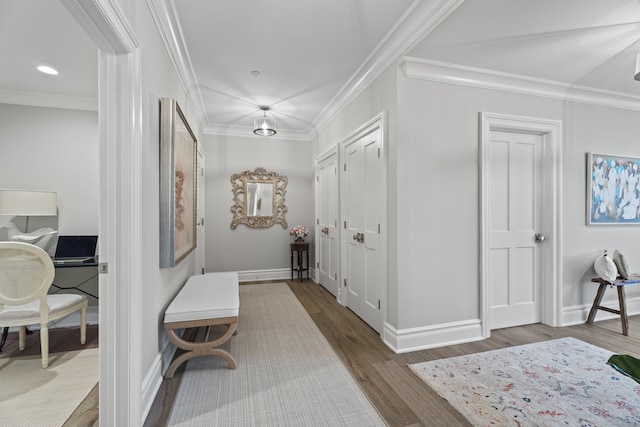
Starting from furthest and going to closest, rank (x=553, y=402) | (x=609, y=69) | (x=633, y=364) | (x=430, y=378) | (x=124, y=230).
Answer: (x=609, y=69), (x=430, y=378), (x=553, y=402), (x=124, y=230), (x=633, y=364)

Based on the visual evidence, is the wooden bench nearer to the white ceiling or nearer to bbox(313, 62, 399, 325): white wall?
bbox(313, 62, 399, 325): white wall

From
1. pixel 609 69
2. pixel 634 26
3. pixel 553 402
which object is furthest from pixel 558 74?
pixel 553 402

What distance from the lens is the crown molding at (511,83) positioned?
236cm

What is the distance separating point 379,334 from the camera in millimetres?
2641

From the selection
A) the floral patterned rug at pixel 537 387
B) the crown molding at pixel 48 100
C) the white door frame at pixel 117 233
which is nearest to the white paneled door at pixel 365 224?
the floral patterned rug at pixel 537 387

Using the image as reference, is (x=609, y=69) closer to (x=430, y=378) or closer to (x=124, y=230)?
(x=430, y=378)

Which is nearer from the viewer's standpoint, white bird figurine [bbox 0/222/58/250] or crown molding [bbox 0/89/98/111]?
white bird figurine [bbox 0/222/58/250]

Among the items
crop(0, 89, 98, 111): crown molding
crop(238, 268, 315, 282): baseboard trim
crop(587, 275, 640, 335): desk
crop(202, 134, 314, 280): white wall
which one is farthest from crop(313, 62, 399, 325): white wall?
crop(0, 89, 98, 111): crown molding

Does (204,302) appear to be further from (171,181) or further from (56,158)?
(56,158)

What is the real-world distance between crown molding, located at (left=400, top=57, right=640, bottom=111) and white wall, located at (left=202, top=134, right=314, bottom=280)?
9.33 ft

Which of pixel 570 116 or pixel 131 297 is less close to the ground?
pixel 570 116

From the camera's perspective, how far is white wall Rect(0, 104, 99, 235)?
9.51ft

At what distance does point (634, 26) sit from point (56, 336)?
214 inches

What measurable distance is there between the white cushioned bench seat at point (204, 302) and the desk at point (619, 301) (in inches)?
141
